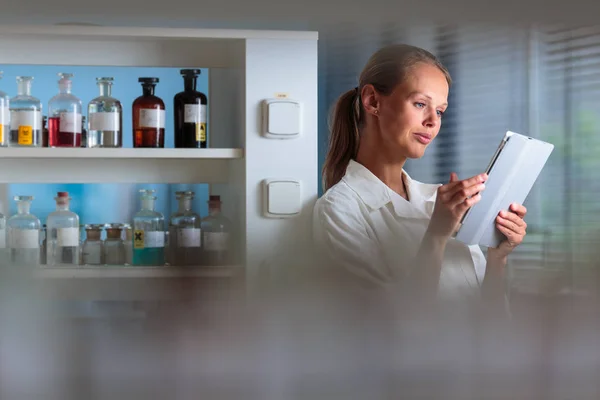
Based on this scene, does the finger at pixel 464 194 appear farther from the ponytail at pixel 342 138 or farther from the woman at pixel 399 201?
the ponytail at pixel 342 138

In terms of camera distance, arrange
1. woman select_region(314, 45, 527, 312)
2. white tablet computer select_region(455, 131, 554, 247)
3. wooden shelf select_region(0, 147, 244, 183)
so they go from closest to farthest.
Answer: woman select_region(314, 45, 527, 312), white tablet computer select_region(455, 131, 554, 247), wooden shelf select_region(0, 147, 244, 183)

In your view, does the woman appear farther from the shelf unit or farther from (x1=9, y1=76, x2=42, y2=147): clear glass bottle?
(x1=9, y1=76, x2=42, y2=147): clear glass bottle

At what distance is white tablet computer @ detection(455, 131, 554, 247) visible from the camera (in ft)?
1.91

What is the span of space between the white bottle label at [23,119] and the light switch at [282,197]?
0.80 meters

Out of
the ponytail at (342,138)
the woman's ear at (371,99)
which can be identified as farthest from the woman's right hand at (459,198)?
the ponytail at (342,138)

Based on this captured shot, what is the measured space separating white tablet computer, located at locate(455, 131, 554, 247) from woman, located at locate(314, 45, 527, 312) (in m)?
0.01

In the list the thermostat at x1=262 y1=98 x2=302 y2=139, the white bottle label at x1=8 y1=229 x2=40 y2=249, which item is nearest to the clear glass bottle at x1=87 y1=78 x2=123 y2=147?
the thermostat at x1=262 y1=98 x2=302 y2=139

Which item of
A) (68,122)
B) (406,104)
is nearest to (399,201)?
(406,104)

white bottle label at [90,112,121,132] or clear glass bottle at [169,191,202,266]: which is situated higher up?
white bottle label at [90,112,121,132]

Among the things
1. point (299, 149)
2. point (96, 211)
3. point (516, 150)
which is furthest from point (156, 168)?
point (516, 150)

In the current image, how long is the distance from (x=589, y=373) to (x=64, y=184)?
277cm

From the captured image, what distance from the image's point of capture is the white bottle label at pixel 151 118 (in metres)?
2.52

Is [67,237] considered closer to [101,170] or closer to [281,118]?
[101,170]

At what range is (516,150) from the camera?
2.62ft
